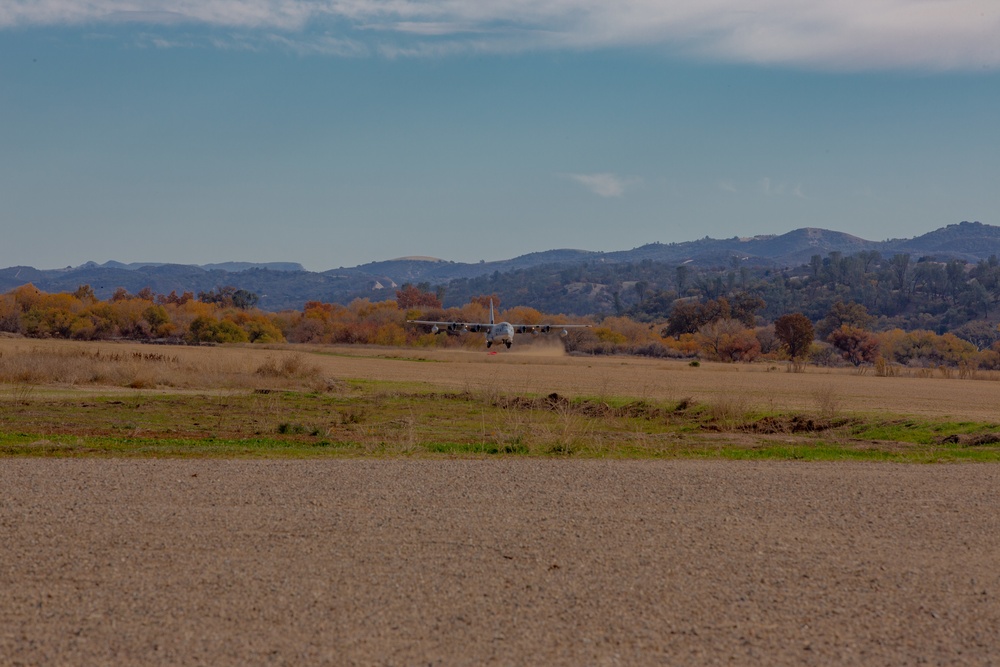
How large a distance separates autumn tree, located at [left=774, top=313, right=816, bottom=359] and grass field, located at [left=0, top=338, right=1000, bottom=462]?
184 feet

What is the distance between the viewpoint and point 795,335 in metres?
110

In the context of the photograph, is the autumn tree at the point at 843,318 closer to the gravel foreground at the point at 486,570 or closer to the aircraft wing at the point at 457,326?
the aircraft wing at the point at 457,326

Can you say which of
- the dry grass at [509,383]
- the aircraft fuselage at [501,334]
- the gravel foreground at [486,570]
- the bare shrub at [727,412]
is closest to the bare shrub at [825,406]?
the dry grass at [509,383]

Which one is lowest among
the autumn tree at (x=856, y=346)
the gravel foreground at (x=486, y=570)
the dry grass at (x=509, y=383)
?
the autumn tree at (x=856, y=346)

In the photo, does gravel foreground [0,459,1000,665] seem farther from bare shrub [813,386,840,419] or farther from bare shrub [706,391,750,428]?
bare shrub [813,386,840,419]

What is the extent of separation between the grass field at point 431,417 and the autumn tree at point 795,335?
184 ft

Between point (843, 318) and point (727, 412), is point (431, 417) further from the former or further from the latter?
point (843, 318)

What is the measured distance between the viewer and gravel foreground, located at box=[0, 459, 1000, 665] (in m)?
7.56

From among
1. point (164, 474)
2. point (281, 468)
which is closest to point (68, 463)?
point (164, 474)

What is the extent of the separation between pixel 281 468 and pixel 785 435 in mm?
15386

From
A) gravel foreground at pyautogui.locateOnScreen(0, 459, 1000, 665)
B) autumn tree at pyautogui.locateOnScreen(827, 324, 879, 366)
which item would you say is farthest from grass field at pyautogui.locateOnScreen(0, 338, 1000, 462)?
autumn tree at pyautogui.locateOnScreen(827, 324, 879, 366)

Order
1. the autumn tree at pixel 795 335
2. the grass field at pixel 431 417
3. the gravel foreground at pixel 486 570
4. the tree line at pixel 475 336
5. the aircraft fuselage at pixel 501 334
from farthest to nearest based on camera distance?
the autumn tree at pixel 795 335 < the tree line at pixel 475 336 < the aircraft fuselage at pixel 501 334 < the grass field at pixel 431 417 < the gravel foreground at pixel 486 570

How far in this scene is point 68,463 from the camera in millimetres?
15836

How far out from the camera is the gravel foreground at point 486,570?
7559mm
